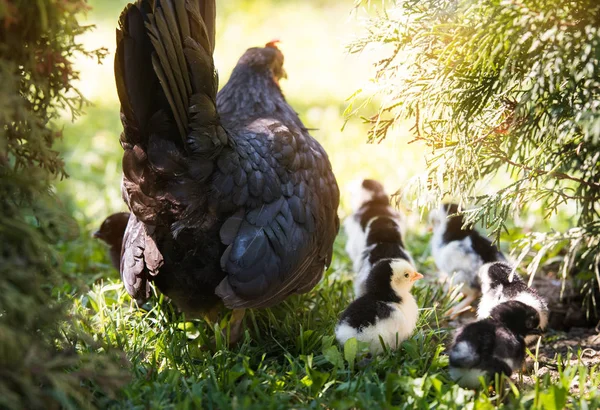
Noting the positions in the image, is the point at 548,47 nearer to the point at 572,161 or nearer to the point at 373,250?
the point at 572,161

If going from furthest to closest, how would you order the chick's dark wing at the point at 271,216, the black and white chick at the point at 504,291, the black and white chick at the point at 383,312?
the black and white chick at the point at 504,291
the black and white chick at the point at 383,312
the chick's dark wing at the point at 271,216

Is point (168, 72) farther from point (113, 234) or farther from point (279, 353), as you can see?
point (113, 234)

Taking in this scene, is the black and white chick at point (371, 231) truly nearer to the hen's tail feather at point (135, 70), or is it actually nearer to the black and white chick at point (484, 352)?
the black and white chick at point (484, 352)

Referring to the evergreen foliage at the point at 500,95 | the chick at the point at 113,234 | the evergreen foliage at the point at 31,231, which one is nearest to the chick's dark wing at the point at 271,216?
the evergreen foliage at the point at 500,95

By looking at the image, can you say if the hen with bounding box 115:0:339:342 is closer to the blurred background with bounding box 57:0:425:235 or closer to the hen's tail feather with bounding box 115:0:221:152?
the hen's tail feather with bounding box 115:0:221:152

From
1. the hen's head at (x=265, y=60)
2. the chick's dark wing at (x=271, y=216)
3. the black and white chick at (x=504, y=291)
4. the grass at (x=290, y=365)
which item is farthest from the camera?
the hen's head at (x=265, y=60)

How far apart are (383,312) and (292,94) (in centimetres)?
641

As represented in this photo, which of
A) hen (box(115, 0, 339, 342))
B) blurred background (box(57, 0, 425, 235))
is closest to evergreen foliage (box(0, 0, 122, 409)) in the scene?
hen (box(115, 0, 339, 342))

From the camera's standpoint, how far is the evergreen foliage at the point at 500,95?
2.46 meters

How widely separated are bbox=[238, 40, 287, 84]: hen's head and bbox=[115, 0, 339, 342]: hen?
75 centimetres

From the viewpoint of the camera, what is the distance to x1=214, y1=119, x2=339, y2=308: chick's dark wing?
276cm

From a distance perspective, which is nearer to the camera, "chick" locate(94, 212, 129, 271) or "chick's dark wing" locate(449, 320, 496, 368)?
"chick's dark wing" locate(449, 320, 496, 368)

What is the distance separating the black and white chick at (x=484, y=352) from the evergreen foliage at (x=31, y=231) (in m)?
1.34

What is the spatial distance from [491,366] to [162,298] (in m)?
1.71
